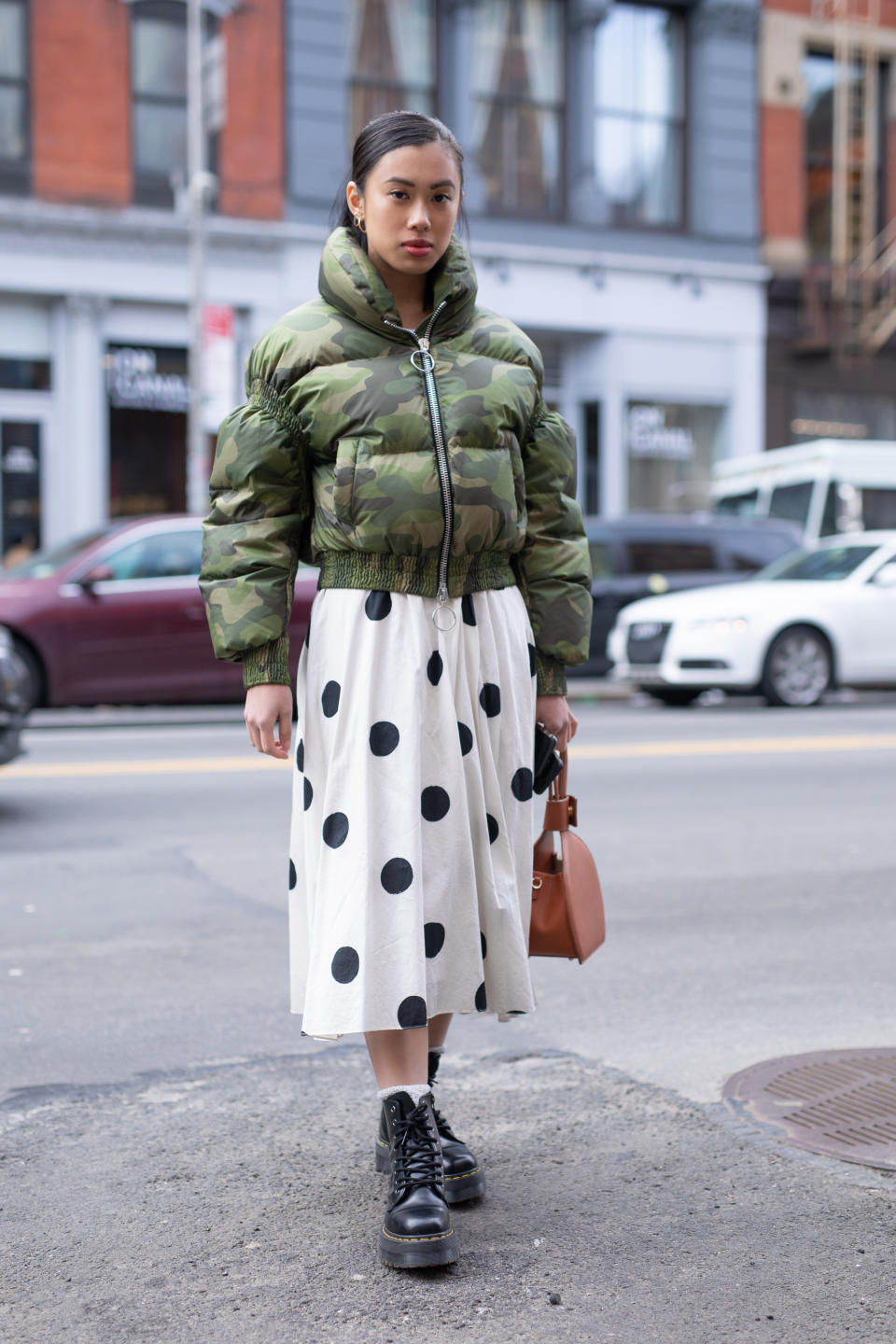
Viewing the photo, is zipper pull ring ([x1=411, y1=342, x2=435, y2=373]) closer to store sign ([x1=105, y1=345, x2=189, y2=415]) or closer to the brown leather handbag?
the brown leather handbag

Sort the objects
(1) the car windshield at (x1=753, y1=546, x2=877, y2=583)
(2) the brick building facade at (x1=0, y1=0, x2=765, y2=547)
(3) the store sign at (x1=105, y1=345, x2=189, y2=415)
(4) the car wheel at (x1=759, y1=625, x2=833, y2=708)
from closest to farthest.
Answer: (4) the car wheel at (x1=759, y1=625, x2=833, y2=708) < (1) the car windshield at (x1=753, y1=546, x2=877, y2=583) < (2) the brick building facade at (x1=0, y1=0, x2=765, y2=547) < (3) the store sign at (x1=105, y1=345, x2=189, y2=415)

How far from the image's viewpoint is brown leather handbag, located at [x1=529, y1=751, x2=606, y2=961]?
313 cm

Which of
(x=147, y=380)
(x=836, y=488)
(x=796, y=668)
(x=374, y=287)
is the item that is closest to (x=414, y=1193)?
(x=374, y=287)

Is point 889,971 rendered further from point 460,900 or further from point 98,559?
point 98,559

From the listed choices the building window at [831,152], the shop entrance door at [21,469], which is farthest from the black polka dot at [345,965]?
the building window at [831,152]

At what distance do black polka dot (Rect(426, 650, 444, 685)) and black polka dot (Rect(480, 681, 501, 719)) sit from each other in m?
0.11

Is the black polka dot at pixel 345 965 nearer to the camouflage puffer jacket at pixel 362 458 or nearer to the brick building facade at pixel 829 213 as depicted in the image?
the camouflage puffer jacket at pixel 362 458

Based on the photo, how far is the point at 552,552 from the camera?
310 cm

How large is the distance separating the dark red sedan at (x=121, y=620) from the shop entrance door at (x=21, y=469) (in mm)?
6398

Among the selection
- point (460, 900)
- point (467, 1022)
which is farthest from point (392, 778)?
point (467, 1022)

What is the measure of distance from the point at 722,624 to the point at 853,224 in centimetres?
1318

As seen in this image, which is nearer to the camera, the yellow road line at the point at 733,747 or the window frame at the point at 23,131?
the yellow road line at the point at 733,747

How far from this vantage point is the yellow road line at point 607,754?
9.41 meters

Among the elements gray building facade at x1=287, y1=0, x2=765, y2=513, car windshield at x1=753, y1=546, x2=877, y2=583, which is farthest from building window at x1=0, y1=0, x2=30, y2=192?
car windshield at x1=753, y1=546, x2=877, y2=583
